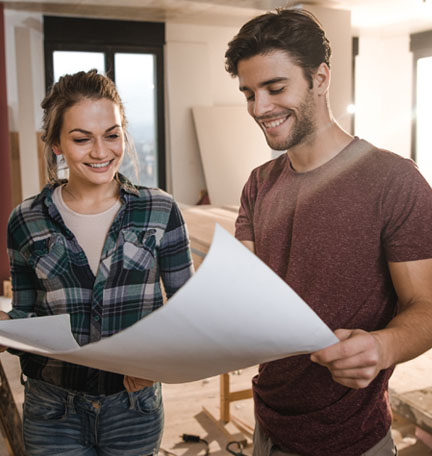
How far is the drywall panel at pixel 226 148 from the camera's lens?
7.17 metres

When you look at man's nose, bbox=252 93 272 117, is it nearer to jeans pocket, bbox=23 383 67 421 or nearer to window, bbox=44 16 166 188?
jeans pocket, bbox=23 383 67 421

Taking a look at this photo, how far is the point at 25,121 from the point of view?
19.9ft

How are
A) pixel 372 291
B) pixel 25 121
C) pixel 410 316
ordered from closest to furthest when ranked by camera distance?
pixel 410 316
pixel 372 291
pixel 25 121

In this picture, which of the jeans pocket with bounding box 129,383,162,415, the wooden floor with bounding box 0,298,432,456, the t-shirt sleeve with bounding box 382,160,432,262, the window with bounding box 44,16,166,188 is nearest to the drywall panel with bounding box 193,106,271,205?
the window with bounding box 44,16,166,188

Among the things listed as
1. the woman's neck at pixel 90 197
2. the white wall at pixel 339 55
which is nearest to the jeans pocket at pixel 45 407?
the woman's neck at pixel 90 197

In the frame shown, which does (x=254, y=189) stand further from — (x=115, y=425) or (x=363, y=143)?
(x=115, y=425)

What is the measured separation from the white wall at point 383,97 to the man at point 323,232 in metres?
6.92

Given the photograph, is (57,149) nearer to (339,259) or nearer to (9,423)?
(339,259)

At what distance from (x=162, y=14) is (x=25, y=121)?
198 centimetres

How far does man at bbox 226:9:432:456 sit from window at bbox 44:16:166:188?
5400 mm

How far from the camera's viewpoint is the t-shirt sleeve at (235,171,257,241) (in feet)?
4.05

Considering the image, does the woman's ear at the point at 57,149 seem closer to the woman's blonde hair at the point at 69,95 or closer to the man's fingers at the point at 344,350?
the woman's blonde hair at the point at 69,95

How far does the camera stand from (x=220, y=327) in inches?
26.5

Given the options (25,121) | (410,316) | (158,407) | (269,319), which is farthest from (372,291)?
(25,121)
